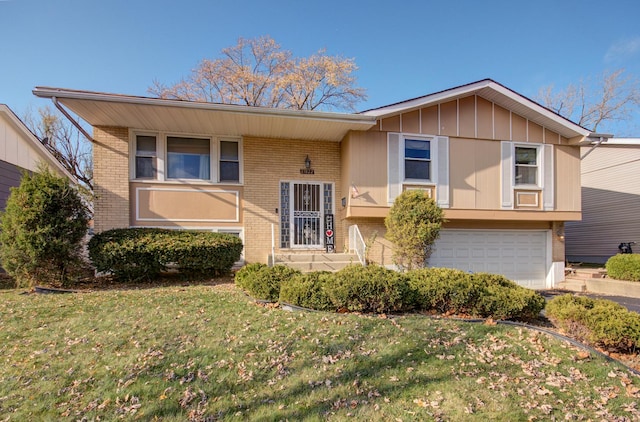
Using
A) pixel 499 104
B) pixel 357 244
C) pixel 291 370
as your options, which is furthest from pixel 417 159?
pixel 291 370

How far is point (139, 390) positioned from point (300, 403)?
5.03 ft

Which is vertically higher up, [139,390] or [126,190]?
[126,190]

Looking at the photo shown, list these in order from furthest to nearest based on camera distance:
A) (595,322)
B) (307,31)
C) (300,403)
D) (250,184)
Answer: (307,31), (250,184), (595,322), (300,403)

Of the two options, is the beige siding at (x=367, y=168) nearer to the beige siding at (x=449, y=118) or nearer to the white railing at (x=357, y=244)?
the white railing at (x=357, y=244)

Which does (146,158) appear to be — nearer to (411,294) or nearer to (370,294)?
(370,294)

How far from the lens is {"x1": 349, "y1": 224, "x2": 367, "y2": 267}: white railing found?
30.6ft

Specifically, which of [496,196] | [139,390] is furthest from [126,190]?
[496,196]

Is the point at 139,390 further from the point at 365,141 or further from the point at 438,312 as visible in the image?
the point at 365,141

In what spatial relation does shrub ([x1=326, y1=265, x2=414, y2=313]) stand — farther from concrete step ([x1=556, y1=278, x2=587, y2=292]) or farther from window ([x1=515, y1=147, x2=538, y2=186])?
concrete step ([x1=556, y1=278, x2=587, y2=292])

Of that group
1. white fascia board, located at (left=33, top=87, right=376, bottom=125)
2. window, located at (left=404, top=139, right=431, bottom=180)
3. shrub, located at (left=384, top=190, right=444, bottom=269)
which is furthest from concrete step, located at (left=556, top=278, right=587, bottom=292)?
white fascia board, located at (left=33, top=87, right=376, bottom=125)

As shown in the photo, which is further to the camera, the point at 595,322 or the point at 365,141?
the point at 365,141

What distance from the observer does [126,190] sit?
9.44 metres

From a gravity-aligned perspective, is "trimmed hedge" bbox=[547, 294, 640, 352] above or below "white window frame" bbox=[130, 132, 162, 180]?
below

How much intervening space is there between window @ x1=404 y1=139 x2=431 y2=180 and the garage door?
79.4 inches
